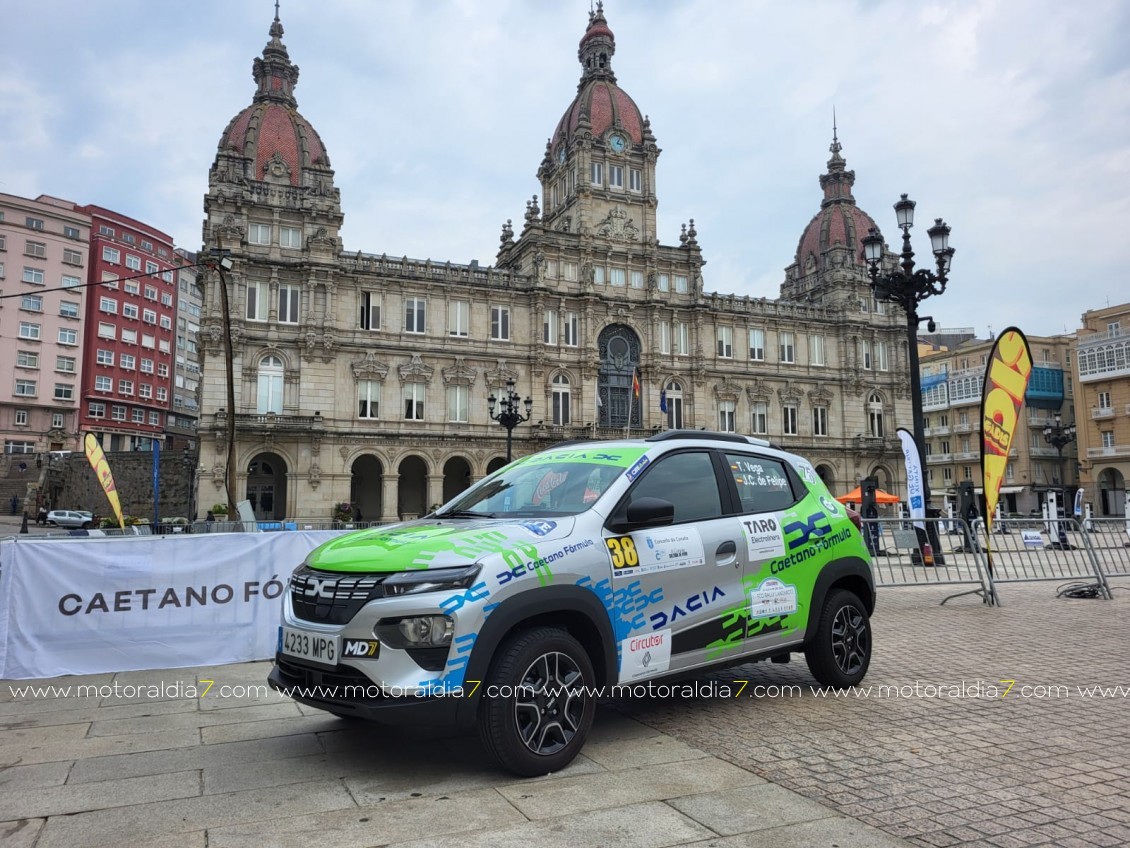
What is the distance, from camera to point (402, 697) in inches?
162

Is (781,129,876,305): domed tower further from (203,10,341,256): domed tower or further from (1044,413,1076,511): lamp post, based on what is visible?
(203,10,341,256): domed tower

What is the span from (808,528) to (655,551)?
1886mm

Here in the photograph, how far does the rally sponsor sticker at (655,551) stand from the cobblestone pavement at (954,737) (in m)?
1.19

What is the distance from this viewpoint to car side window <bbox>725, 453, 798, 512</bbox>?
19.9 feet

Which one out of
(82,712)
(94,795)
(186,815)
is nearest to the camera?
(186,815)

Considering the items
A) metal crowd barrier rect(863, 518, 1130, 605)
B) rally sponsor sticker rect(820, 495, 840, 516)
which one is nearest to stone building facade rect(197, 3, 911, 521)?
metal crowd barrier rect(863, 518, 1130, 605)

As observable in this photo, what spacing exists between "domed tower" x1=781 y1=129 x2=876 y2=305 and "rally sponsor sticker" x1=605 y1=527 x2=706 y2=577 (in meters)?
54.0

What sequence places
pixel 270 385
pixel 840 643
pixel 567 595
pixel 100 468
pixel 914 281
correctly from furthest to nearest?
pixel 270 385 → pixel 100 468 → pixel 914 281 → pixel 840 643 → pixel 567 595

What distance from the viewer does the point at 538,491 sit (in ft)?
18.3

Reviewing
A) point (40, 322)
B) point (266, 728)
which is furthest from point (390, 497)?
point (40, 322)

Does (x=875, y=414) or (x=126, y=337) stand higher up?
(x=126, y=337)

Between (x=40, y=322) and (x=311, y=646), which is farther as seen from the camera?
(x=40, y=322)

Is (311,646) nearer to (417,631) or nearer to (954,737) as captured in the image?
(417,631)

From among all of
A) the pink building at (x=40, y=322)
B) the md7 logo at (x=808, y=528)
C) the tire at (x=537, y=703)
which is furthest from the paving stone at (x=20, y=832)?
the pink building at (x=40, y=322)
